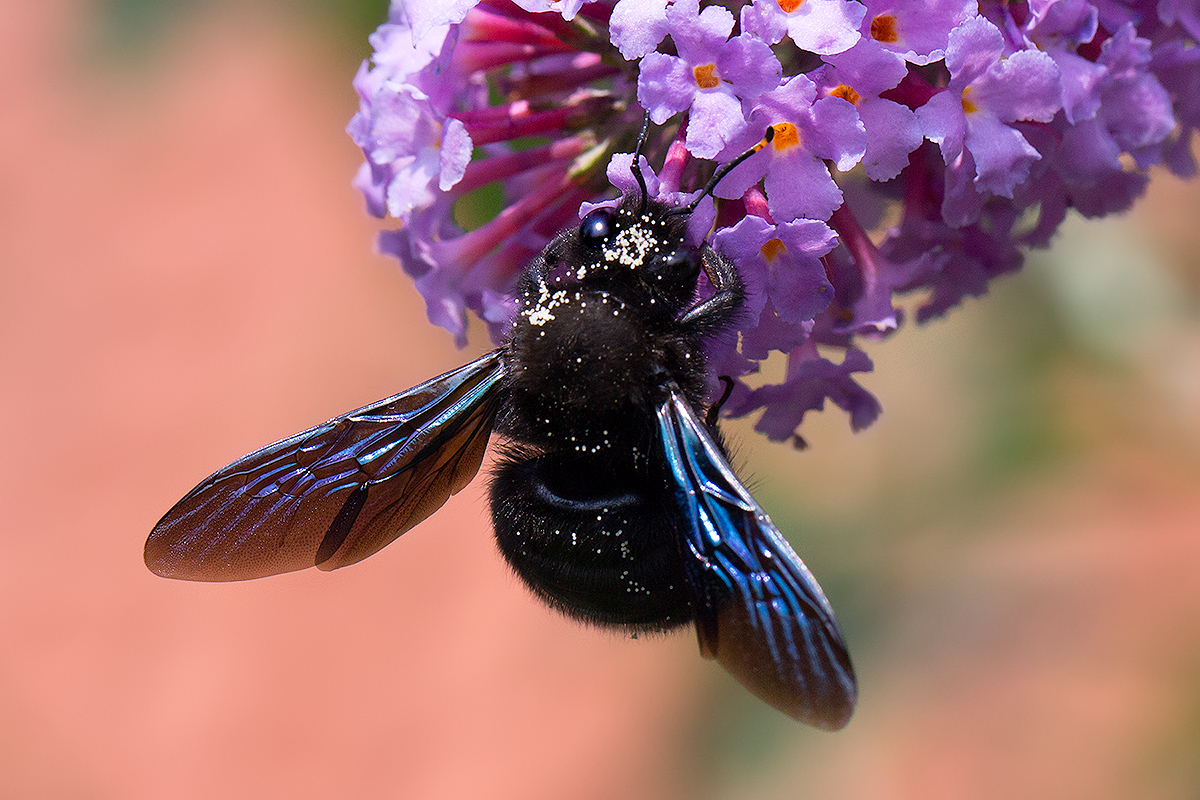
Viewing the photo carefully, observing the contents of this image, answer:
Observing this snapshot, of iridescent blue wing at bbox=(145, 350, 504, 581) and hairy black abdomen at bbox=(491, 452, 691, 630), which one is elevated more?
iridescent blue wing at bbox=(145, 350, 504, 581)

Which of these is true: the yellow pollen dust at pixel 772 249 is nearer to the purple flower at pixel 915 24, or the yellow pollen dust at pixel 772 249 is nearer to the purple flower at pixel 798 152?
the purple flower at pixel 798 152

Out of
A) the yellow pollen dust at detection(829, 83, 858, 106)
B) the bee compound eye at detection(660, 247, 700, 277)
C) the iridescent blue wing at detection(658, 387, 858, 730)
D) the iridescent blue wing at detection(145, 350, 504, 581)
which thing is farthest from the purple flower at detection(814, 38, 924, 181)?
the iridescent blue wing at detection(145, 350, 504, 581)

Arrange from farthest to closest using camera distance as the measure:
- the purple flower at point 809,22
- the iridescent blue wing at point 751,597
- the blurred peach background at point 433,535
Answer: the blurred peach background at point 433,535 → the purple flower at point 809,22 → the iridescent blue wing at point 751,597

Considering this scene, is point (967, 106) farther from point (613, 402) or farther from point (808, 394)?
point (613, 402)

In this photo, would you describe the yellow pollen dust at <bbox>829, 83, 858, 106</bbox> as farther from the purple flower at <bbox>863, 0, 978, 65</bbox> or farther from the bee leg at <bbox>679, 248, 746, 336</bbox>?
the bee leg at <bbox>679, 248, 746, 336</bbox>

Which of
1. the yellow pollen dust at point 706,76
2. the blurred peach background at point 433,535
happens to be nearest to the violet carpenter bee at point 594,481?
the yellow pollen dust at point 706,76

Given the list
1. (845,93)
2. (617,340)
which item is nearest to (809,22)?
(845,93)
